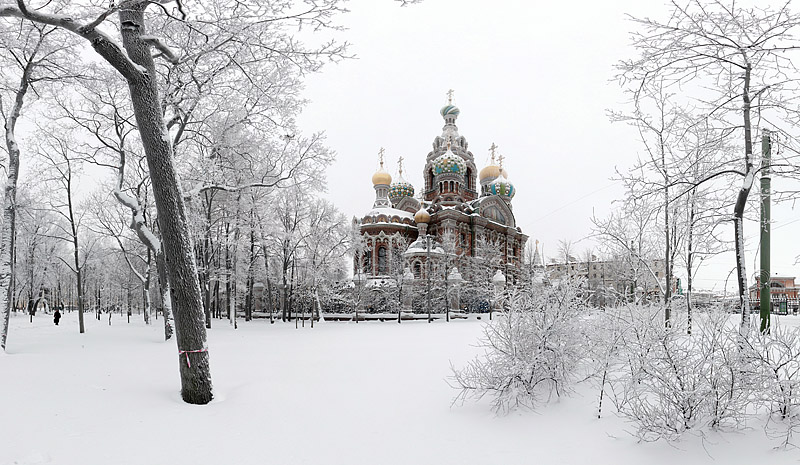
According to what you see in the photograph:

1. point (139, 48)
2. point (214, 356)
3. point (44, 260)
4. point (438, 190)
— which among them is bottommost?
point (214, 356)

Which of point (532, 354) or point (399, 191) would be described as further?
point (399, 191)

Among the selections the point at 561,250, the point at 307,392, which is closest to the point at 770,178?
the point at 307,392

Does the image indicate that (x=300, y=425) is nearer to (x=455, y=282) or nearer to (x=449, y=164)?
(x=455, y=282)

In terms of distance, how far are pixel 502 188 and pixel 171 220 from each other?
4927 cm

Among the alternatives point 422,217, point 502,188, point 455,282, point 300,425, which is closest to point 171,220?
point 300,425

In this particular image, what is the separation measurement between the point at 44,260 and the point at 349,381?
121ft

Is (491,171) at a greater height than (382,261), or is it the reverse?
(491,171)

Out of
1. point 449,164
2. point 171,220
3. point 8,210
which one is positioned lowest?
point 171,220

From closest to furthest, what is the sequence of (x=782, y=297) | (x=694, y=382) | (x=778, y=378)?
(x=778, y=378)
(x=694, y=382)
(x=782, y=297)

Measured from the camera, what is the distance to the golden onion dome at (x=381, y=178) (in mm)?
52719

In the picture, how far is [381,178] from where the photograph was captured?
173 ft

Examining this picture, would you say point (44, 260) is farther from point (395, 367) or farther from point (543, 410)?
point (543, 410)

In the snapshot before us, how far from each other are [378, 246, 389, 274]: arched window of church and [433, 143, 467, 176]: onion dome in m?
11.6

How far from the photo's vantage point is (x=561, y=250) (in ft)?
132
